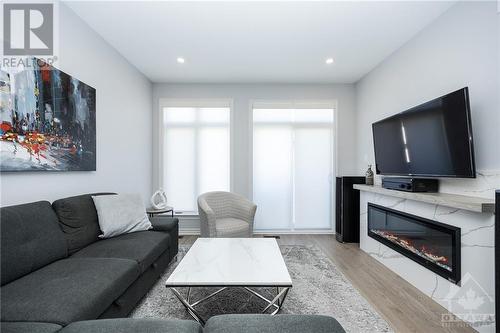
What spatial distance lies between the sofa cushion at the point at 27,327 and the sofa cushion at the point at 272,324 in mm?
716

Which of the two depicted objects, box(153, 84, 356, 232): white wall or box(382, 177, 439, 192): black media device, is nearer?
box(382, 177, 439, 192): black media device

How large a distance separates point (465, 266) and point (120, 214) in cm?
315

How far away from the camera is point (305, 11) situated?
7.62 ft

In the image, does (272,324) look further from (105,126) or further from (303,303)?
(105,126)

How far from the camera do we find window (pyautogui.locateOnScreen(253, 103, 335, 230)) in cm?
Answer: 434

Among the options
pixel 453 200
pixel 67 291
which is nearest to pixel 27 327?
pixel 67 291

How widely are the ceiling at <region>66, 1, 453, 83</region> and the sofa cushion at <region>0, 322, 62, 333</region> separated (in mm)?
2540

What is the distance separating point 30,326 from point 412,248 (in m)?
3.12

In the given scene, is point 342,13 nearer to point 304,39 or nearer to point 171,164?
point 304,39

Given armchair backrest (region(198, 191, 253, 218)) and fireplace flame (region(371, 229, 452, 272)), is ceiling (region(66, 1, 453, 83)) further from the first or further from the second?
fireplace flame (region(371, 229, 452, 272))

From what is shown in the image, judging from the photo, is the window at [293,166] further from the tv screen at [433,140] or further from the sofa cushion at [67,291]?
the sofa cushion at [67,291]

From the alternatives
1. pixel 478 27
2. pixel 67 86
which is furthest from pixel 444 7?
pixel 67 86

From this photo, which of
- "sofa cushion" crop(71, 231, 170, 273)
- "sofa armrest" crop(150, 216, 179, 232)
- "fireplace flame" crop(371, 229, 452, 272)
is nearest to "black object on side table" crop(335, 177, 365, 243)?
"fireplace flame" crop(371, 229, 452, 272)

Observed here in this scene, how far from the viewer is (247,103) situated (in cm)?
430
